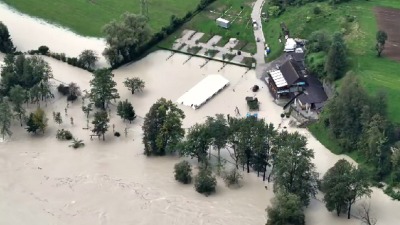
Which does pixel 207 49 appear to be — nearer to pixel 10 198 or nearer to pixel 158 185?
pixel 158 185

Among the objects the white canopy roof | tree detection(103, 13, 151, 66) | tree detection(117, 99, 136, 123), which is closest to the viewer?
tree detection(117, 99, 136, 123)

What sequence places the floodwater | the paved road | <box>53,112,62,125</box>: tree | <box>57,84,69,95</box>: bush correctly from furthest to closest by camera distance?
the paved road → <box>57,84,69,95</box>: bush → <box>53,112,62,125</box>: tree → the floodwater

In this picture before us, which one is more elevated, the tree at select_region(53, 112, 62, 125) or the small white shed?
the small white shed

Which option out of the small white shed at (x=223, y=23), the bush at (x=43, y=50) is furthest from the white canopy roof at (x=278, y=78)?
the bush at (x=43, y=50)

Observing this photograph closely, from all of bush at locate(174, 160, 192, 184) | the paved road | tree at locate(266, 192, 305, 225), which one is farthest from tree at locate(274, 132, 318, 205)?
the paved road

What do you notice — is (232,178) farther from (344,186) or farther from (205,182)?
(344,186)

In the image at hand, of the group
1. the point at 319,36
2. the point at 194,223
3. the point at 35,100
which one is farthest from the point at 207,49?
the point at 194,223

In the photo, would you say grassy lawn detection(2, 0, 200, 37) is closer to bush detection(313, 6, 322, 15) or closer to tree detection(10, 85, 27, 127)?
bush detection(313, 6, 322, 15)
